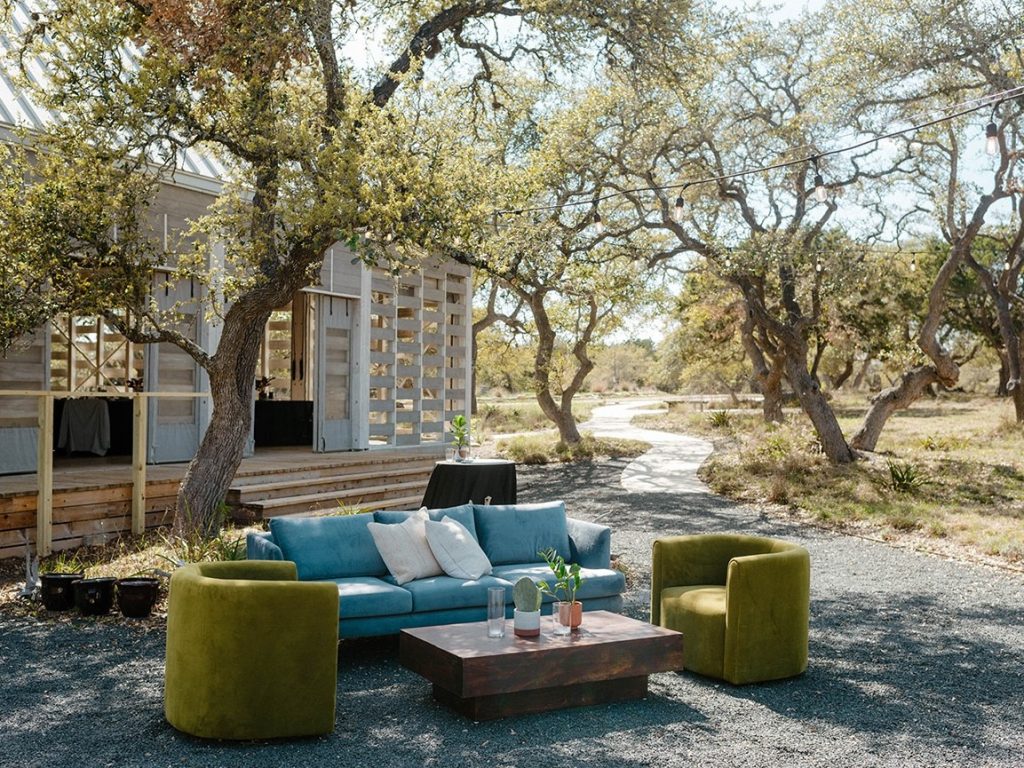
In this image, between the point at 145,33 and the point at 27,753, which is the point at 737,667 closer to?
the point at 27,753

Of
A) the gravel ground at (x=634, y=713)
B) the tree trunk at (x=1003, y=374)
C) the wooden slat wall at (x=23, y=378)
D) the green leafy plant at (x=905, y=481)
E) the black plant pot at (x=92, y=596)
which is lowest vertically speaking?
the gravel ground at (x=634, y=713)

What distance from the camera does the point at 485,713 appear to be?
4023 mm

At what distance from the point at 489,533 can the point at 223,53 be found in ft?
11.8

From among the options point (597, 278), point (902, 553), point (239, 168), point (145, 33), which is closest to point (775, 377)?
point (597, 278)

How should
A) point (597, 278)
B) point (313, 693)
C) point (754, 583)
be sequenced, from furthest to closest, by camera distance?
point (597, 278)
point (754, 583)
point (313, 693)

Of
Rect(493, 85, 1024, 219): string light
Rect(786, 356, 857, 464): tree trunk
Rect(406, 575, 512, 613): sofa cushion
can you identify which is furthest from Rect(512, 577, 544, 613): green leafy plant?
Rect(786, 356, 857, 464): tree trunk

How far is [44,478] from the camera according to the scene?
7000 millimetres

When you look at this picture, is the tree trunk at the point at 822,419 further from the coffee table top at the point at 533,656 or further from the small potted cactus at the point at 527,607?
the small potted cactus at the point at 527,607

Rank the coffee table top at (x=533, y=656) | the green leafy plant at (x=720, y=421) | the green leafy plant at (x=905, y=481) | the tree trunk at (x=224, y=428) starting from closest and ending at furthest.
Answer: the coffee table top at (x=533, y=656) → the tree trunk at (x=224, y=428) → the green leafy plant at (x=905, y=481) → the green leafy plant at (x=720, y=421)

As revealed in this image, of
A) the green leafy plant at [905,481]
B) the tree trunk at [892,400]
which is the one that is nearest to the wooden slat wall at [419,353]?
the green leafy plant at [905,481]

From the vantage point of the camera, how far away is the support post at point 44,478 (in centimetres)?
696

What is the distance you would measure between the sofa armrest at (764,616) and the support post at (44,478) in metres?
5.02

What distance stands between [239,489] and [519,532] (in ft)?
12.7

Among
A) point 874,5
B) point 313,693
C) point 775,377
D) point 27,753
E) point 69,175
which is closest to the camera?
point 27,753
